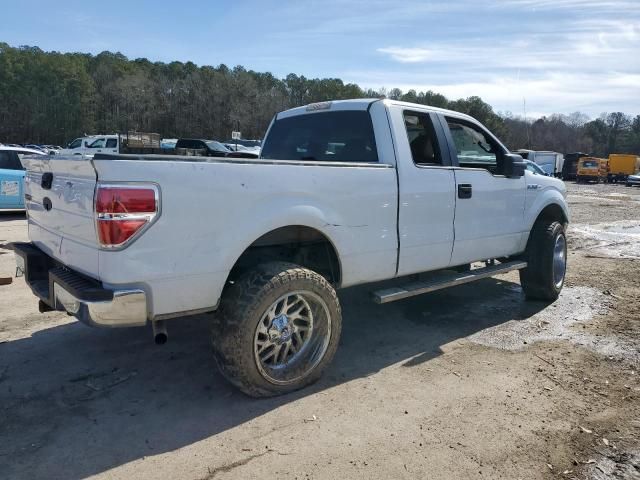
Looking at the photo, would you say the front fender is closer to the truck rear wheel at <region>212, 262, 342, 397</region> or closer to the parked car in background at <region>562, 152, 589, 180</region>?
the truck rear wheel at <region>212, 262, 342, 397</region>

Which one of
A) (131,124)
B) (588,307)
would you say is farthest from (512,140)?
(588,307)

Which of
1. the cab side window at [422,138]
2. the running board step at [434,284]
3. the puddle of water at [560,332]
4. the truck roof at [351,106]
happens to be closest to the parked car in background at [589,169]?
the puddle of water at [560,332]

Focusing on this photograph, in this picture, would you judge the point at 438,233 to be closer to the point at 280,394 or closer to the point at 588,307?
the point at 280,394

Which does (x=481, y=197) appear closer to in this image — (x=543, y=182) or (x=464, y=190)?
(x=464, y=190)

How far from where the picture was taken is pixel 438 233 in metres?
4.50

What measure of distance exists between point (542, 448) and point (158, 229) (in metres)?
2.55

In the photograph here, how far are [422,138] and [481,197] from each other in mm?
866

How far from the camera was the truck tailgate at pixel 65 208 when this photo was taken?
9.42ft

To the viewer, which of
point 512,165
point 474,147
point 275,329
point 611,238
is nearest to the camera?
point 275,329

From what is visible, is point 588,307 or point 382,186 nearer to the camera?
point 382,186

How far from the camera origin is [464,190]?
15.5ft

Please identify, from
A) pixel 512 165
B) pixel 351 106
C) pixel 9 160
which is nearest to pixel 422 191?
pixel 351 106

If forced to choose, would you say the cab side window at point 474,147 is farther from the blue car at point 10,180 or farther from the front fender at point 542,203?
the blue car at point 10,180

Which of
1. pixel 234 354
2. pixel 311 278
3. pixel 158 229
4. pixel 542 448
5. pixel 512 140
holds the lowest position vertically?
pixel 542 448
